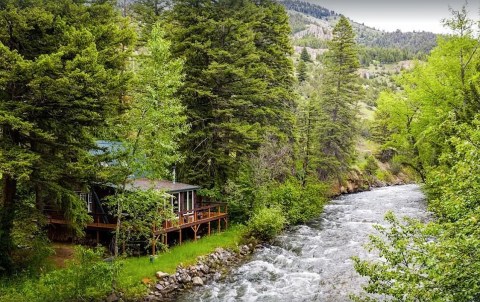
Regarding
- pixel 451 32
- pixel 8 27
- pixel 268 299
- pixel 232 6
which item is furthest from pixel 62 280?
pixel 451 32

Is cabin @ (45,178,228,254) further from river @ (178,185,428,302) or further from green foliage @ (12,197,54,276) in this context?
green foliage @ (12,197,54,276)

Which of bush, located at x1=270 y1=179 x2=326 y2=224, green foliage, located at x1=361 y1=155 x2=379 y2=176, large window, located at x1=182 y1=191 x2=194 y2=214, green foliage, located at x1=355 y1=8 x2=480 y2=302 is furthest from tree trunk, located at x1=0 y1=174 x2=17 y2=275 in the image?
green foliage, located at x1=361 y1=155 x2=379 y2=176

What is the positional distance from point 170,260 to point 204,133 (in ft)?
34.6

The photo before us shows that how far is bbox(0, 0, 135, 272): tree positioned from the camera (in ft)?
52.2

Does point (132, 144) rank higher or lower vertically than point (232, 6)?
lower

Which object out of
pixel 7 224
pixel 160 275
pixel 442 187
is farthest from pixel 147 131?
pixel 442 187

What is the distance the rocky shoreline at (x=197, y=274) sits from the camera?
64.4ft

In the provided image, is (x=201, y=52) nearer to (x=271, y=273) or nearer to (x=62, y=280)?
(x=271, y=273)

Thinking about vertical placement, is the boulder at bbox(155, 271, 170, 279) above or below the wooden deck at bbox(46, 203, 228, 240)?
below

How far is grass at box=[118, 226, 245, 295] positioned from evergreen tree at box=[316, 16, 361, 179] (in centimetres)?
2156

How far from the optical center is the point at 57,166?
18.1 metres

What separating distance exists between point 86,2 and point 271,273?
Result: 18126mm

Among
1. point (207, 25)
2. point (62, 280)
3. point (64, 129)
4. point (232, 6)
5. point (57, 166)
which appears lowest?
point (62, 280)

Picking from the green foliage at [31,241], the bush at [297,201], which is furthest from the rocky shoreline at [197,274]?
the bush at [297,201]
